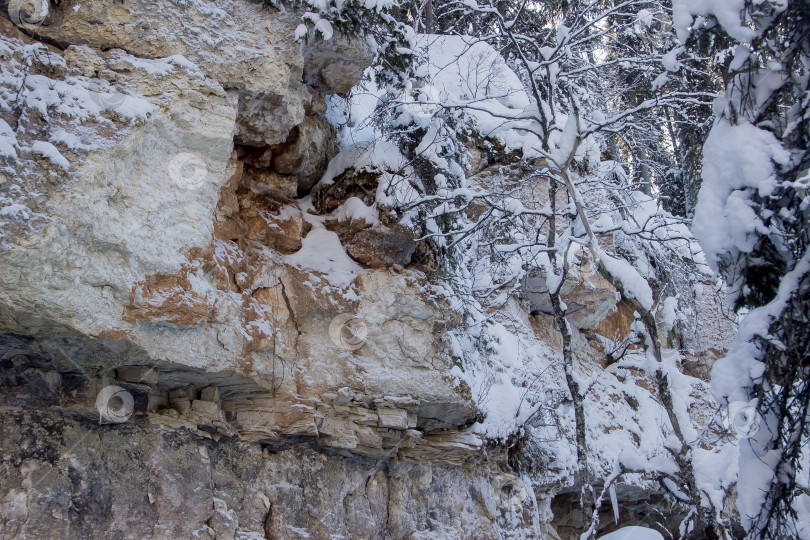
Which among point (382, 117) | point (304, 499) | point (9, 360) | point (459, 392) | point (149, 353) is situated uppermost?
point (382, 117)

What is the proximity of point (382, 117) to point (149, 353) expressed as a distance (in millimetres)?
3748

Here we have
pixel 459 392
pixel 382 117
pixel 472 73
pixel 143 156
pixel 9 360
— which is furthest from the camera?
pixel 472 73

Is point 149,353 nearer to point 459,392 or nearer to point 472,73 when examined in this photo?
point 459,392

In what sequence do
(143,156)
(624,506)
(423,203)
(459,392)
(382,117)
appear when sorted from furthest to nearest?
(624,506) < (382,117) < (423,203) < (459,392) < (143,156)

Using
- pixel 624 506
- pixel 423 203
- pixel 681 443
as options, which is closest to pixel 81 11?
pixel 423 203

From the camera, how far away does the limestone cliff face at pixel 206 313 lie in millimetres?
4738

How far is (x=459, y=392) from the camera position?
259 inches
